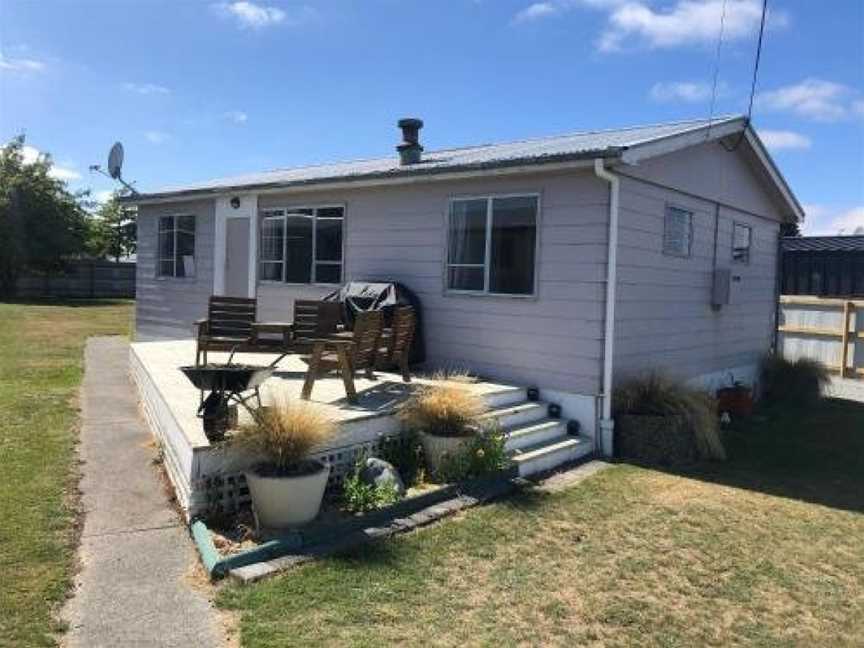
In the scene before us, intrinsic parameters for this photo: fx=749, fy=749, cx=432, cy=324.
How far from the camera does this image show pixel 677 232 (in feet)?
30.1

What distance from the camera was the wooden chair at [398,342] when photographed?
7.54m

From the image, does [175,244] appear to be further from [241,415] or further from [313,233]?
[241,415]

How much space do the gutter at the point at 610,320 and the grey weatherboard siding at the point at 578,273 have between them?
0.22ft

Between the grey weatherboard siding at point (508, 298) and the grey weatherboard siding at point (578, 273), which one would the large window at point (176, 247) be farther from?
the grey weatherboard siding at point (508, 298)

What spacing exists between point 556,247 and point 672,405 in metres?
2.01

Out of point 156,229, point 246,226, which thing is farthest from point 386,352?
point 156,229

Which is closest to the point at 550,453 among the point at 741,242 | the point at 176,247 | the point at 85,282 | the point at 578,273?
the point at 578,273

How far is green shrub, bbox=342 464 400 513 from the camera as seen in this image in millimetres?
5172

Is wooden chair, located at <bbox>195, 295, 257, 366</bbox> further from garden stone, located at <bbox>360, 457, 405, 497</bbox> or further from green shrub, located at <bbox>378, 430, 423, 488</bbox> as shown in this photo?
garden stone, located at <bbox>360, 457, 405, 497</bbox>

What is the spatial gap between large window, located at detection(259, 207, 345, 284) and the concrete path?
393cm

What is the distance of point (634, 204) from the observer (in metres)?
7.96

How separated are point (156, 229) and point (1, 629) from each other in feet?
38.6

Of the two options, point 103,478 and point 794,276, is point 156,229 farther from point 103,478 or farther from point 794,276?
point 794,276

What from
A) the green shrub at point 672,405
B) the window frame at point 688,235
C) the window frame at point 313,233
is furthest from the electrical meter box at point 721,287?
the window frame at point 313,233
